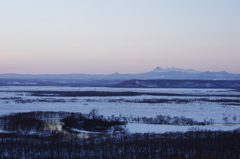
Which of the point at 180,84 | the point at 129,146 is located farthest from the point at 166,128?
the point at 180,84

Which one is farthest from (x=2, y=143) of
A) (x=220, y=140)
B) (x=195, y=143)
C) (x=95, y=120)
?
(x=220, y=140)

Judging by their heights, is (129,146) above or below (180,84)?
below

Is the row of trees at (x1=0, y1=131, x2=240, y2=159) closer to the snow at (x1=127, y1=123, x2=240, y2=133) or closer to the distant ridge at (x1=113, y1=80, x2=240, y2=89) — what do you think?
the snow at (x1=127, y1=123, x2=240, y2=133)

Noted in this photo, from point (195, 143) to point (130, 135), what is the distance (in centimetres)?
459

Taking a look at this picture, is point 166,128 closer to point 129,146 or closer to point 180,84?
point 129,146

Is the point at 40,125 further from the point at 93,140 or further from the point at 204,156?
the point at 204,156

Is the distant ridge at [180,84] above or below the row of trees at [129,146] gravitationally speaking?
above

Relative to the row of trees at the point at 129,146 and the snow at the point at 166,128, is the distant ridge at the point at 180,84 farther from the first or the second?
the row of trees at the point at 129,146

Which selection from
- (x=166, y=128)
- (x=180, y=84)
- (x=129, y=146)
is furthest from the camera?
(x=180, y=84)

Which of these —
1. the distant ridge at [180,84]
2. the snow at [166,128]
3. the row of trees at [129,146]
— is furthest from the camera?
the distant ridge at [180,84]

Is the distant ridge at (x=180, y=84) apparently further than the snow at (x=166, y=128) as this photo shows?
Yes

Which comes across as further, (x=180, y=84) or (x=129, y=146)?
(x=180, y=84)

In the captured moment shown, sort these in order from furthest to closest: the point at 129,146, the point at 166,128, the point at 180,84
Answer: the point at 180,84, the point at 166,128, the point at 129,146

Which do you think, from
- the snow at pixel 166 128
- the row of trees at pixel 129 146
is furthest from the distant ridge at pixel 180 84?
the row of trees at pixel 129 146
